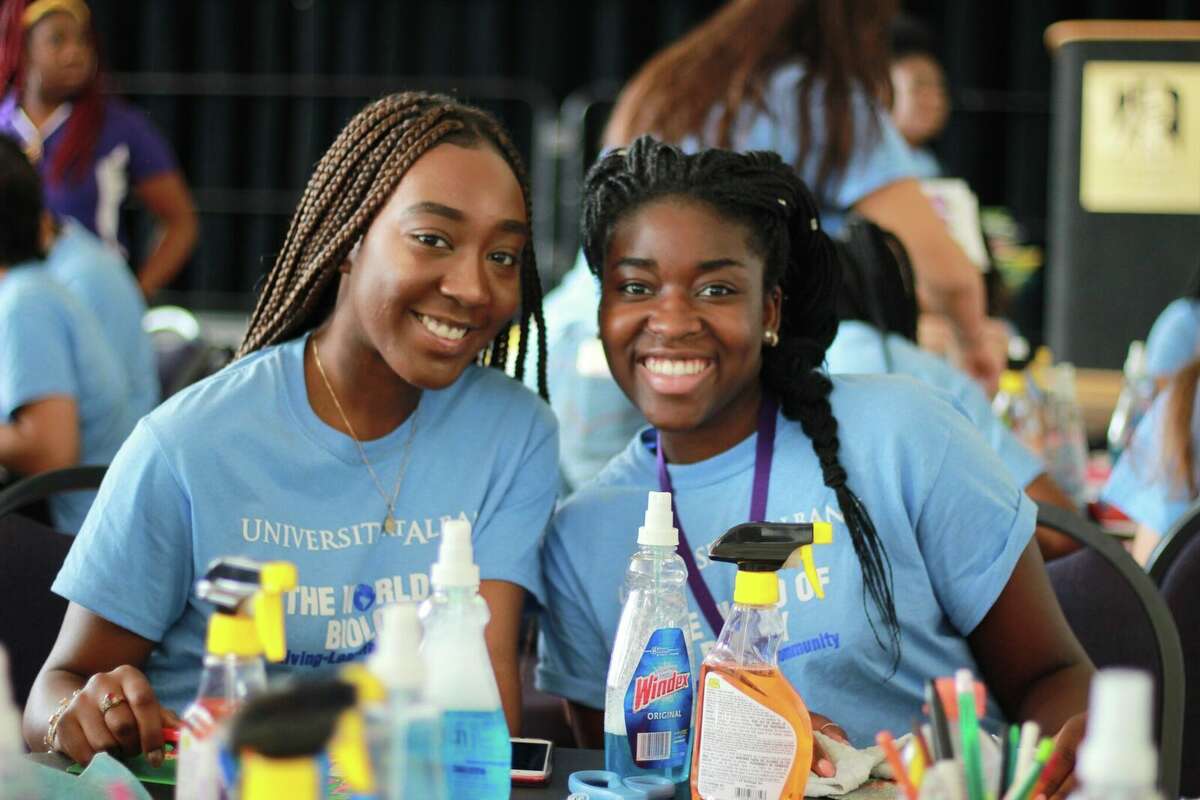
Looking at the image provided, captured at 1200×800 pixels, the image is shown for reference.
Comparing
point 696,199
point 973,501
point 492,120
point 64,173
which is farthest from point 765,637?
point 64,173

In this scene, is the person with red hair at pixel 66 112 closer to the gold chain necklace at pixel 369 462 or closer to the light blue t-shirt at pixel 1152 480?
the gold chain necklace at pixel 369 462

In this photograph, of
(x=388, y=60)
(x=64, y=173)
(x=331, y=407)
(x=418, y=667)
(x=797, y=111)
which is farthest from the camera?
(x=388, y=60)

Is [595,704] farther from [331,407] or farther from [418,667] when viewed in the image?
[418,667]

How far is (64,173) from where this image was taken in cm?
444

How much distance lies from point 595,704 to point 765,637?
541 mm

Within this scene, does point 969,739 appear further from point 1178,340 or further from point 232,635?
point 1178,340

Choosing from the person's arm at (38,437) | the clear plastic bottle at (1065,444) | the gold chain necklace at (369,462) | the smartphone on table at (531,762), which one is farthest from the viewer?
the clear plastic bottle at (1065,444)

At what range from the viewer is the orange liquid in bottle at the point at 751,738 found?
1.17 m

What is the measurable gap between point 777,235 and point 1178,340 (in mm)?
1705

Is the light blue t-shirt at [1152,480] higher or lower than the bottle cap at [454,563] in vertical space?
lower

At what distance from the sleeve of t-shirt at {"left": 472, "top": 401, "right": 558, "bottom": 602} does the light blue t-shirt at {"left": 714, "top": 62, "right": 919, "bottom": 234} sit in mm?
1102

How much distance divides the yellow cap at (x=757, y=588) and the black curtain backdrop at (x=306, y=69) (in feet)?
24.2

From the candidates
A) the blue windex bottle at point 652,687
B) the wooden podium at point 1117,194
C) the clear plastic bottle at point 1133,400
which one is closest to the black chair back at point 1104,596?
the blue windex bottle at point 652,687

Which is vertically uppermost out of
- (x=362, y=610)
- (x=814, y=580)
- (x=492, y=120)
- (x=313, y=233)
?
(x=492, y=120)
